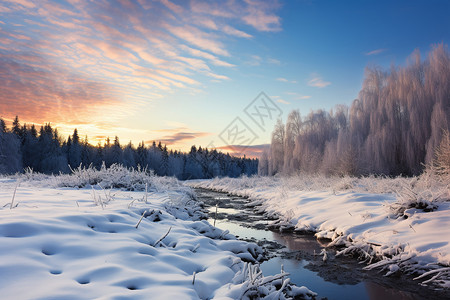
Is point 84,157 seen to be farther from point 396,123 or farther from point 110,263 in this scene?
point 110,263

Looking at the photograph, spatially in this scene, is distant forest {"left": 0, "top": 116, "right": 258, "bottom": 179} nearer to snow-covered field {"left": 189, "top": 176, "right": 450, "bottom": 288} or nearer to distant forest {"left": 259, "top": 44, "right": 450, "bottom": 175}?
snow-covered field {"left": 189, "top": 176, "right": 450, "bottom": 288}

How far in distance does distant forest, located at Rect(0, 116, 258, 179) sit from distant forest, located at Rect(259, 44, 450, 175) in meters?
17.8

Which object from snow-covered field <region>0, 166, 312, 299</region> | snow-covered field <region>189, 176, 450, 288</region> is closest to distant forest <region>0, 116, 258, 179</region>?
snow-covered field <region>189, 176, 450, 288</region>

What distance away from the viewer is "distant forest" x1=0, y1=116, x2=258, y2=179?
32719 millimetres

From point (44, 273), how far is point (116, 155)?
59525 millimetres

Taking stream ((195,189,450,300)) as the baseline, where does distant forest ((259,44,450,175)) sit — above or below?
above

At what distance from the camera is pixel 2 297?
207 cm

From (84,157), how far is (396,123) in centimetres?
5651

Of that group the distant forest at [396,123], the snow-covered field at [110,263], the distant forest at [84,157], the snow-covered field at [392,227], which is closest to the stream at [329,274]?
the snow-covered field at [392,227]

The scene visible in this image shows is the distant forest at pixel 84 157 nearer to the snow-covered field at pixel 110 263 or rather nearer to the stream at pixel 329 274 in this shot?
the stream at pixel 329 274

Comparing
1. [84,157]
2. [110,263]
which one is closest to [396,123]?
[110,263]

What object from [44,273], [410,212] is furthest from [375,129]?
[44,273]

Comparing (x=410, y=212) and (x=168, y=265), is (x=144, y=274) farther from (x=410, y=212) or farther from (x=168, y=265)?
(x=410, y=212)

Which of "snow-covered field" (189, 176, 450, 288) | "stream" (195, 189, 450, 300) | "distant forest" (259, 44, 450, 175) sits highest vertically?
"distant forest" (259, 44, 450, 175)
